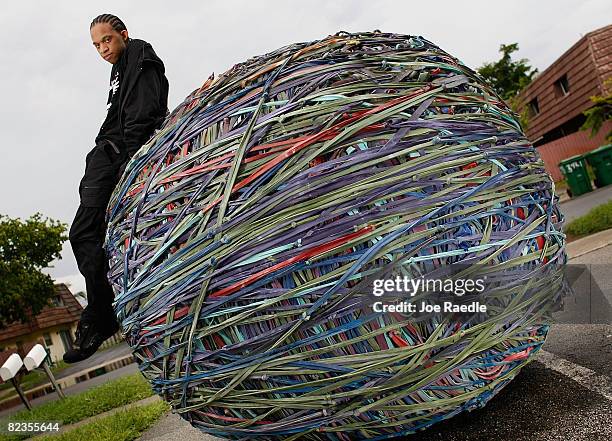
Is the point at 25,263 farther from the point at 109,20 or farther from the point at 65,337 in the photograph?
the point at 109,20

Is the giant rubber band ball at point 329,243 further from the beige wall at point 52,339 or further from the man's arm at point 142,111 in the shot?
the beige wall at point 52,339

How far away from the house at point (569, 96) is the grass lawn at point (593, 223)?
1179cm

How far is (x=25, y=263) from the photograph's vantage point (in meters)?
27.1

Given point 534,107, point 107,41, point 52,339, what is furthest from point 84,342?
point 52,339

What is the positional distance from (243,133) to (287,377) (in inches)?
33.6

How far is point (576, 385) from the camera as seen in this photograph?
7.67 feet

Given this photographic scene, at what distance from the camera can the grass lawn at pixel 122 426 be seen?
3.93m

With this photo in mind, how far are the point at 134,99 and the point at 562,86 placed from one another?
26.0m

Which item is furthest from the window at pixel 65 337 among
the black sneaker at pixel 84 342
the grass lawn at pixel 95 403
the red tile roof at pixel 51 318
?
the black sneaker at pixel 84 342

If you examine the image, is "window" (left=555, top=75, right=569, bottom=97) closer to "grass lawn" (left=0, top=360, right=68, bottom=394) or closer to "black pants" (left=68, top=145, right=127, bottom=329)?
"grass lawn" (left=0, top=360, right=68, bottom=394)

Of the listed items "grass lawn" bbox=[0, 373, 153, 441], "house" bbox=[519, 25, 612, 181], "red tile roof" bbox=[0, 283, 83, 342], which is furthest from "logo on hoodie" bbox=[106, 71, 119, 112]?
"red tile roof" bbox=[0, 283, 83, 342]

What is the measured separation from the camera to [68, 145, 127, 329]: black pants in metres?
2.71

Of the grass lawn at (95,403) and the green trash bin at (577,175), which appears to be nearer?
the grass lawn at (95,403)

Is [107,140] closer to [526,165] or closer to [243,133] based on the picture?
[243,133]
